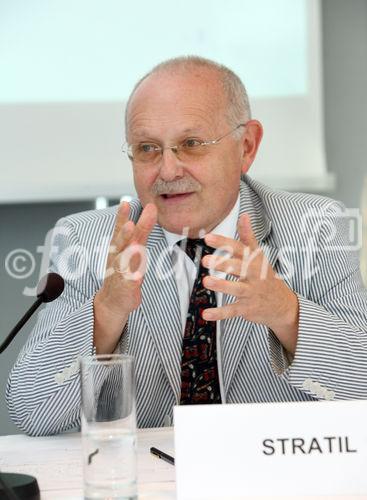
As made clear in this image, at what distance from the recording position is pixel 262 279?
1801mm

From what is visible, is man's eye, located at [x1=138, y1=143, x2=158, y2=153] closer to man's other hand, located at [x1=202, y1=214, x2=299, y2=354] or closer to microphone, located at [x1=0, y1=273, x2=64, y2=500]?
man's other hand, located at [x1=202, y1=214, x2=299, y2=354]

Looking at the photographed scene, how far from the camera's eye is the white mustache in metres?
2.13

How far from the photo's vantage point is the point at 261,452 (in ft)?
4.28

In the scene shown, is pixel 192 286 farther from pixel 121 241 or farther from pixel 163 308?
pixel 121 241

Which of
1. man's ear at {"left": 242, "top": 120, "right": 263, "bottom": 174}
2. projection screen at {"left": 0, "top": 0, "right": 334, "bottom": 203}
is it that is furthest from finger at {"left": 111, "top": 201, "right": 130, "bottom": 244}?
projection screen at {"left": 0, "top": 0, "right": 334, "bottom": 203}

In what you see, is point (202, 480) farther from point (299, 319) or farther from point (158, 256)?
point (158, 256)

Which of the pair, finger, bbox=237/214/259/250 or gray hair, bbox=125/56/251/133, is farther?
gray hair, bbox=125/56/251/133

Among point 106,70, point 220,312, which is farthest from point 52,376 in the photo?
point 106,70

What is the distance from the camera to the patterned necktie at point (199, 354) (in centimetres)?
212

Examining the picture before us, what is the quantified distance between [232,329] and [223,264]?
1.50 ft

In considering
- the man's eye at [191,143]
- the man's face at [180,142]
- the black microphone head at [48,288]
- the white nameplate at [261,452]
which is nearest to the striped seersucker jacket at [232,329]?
the man's face at [180,142]

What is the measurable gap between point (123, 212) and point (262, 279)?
33 cm

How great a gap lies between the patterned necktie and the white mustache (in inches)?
6.8

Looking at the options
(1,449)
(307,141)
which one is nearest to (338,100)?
(307,141)
